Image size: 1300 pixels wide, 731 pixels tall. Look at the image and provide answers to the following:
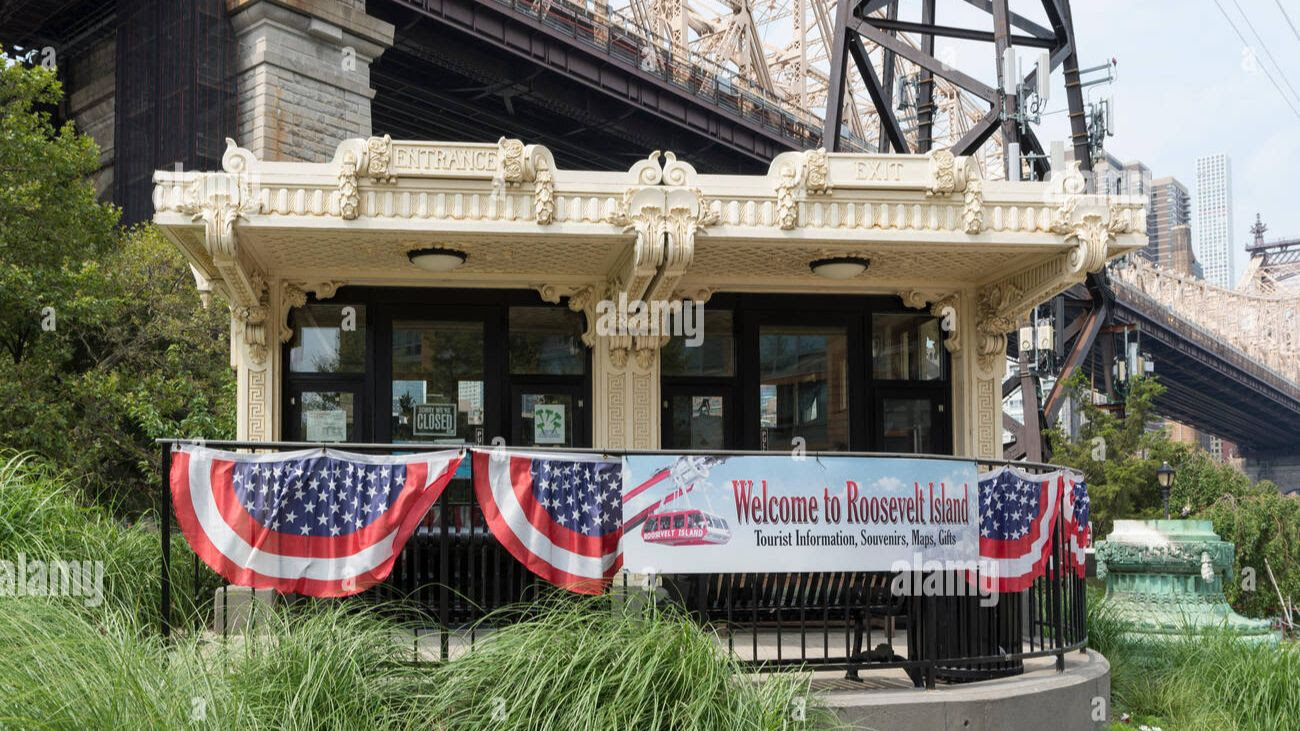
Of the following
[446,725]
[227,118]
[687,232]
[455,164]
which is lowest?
[446,725]

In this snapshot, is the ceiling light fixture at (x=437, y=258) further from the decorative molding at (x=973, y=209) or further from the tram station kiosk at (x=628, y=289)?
the decorative molding at (x=973, y=209)

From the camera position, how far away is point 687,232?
1162 centimetres

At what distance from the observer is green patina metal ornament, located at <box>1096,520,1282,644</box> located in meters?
14.6

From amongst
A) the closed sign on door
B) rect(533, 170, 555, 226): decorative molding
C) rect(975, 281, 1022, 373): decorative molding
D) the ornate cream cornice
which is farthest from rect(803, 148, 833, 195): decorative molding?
the ornate cream cornice

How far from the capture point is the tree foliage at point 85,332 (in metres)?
19.7

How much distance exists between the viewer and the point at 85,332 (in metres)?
22.4

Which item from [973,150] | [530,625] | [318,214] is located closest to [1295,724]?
[530,625]

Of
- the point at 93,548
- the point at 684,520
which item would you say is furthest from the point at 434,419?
the point at 684,520

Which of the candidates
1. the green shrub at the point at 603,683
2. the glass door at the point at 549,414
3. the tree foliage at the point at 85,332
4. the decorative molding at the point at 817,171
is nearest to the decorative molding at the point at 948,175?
the decorative molding at the point at 817,171

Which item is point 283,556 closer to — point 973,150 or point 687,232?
point 687,232

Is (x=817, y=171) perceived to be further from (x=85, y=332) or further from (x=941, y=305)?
(x=85, y=332)

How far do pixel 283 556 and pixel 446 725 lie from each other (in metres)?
2.19

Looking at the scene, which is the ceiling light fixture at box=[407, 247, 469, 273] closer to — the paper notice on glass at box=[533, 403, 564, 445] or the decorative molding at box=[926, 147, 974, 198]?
the paper notice on glass at box=[533, 403, 564, 445]

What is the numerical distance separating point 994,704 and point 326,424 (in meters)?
8.10
